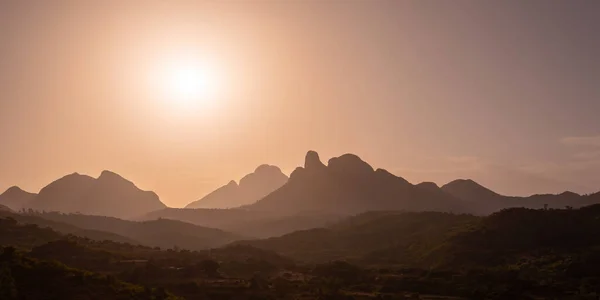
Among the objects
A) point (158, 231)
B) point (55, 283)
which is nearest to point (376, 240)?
point (158, 231)

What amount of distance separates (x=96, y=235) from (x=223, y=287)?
293 ft

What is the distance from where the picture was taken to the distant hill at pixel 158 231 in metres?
147

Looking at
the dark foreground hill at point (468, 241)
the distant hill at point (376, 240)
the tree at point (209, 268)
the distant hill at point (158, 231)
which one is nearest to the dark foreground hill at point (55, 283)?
the tree at point (209, 268)

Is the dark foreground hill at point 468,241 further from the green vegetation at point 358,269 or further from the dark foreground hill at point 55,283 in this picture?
the dark foreground hill at point 55,283

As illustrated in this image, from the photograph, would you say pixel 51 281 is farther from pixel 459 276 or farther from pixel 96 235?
pixel 96 235

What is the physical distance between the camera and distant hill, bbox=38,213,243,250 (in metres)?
147

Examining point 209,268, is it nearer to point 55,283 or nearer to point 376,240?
point 55,283

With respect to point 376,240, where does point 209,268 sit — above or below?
below

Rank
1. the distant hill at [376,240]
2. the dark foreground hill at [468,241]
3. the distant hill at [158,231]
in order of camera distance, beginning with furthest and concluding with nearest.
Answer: the distant hill at [158,231] → the distant hill at [376,240] → the dark foreground hill at [468,241]

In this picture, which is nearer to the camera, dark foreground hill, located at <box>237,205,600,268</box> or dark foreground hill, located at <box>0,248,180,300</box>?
dark foreground hill, located at <box>0,248,180,300</box>

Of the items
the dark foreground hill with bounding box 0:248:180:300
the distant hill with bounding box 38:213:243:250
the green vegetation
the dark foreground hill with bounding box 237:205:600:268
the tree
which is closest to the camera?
the dark foreground hill with bounding box 0:248:180:300

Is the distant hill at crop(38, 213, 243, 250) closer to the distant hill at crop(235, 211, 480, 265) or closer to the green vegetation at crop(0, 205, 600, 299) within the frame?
the distant hill at crop(235, 211, 480, 265)

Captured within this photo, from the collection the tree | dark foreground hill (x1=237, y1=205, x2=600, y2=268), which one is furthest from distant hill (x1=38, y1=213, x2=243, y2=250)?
the tree

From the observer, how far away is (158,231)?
156m
